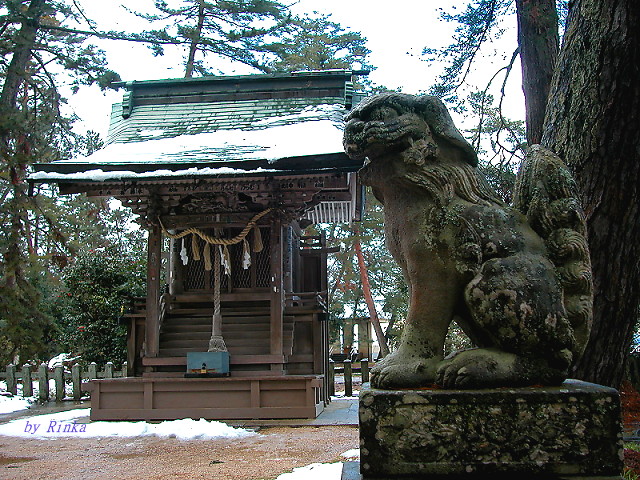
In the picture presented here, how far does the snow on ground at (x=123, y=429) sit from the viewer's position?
800 centimetres

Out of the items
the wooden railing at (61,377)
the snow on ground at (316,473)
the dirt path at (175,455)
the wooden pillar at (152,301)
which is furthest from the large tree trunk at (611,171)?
the wooden railing at (61,377)

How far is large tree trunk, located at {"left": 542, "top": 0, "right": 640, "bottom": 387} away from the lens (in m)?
3.66

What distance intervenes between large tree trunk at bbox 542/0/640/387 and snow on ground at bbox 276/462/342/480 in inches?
84.8

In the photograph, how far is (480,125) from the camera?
7.38 metres

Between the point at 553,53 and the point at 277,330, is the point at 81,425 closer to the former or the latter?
the point at 277,330

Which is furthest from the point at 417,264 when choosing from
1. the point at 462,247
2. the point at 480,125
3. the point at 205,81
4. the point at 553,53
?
the point at 205,81

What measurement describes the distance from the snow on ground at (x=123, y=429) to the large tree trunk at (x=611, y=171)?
17.7 ft

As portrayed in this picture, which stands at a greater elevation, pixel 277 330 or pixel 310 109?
pixel 310 109

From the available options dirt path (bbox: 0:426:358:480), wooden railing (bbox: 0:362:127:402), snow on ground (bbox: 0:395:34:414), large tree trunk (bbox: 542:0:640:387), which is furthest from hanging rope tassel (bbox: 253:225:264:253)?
large tree trunk (bbox: 542:0:640:387)

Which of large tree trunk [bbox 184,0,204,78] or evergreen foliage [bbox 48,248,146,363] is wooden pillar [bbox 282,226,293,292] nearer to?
evergreen foliage [bbox 48,248,146,363]

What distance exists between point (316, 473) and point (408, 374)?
305cm

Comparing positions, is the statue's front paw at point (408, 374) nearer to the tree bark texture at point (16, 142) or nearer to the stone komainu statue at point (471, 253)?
the stone komainu statue at point (471, 253)

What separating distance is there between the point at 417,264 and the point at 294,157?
22.1 ft

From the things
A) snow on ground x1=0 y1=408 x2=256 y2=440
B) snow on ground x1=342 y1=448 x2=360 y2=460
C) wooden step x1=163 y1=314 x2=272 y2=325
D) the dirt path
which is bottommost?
snow on ground x1=0 y1=408 x2=256 y2=440
